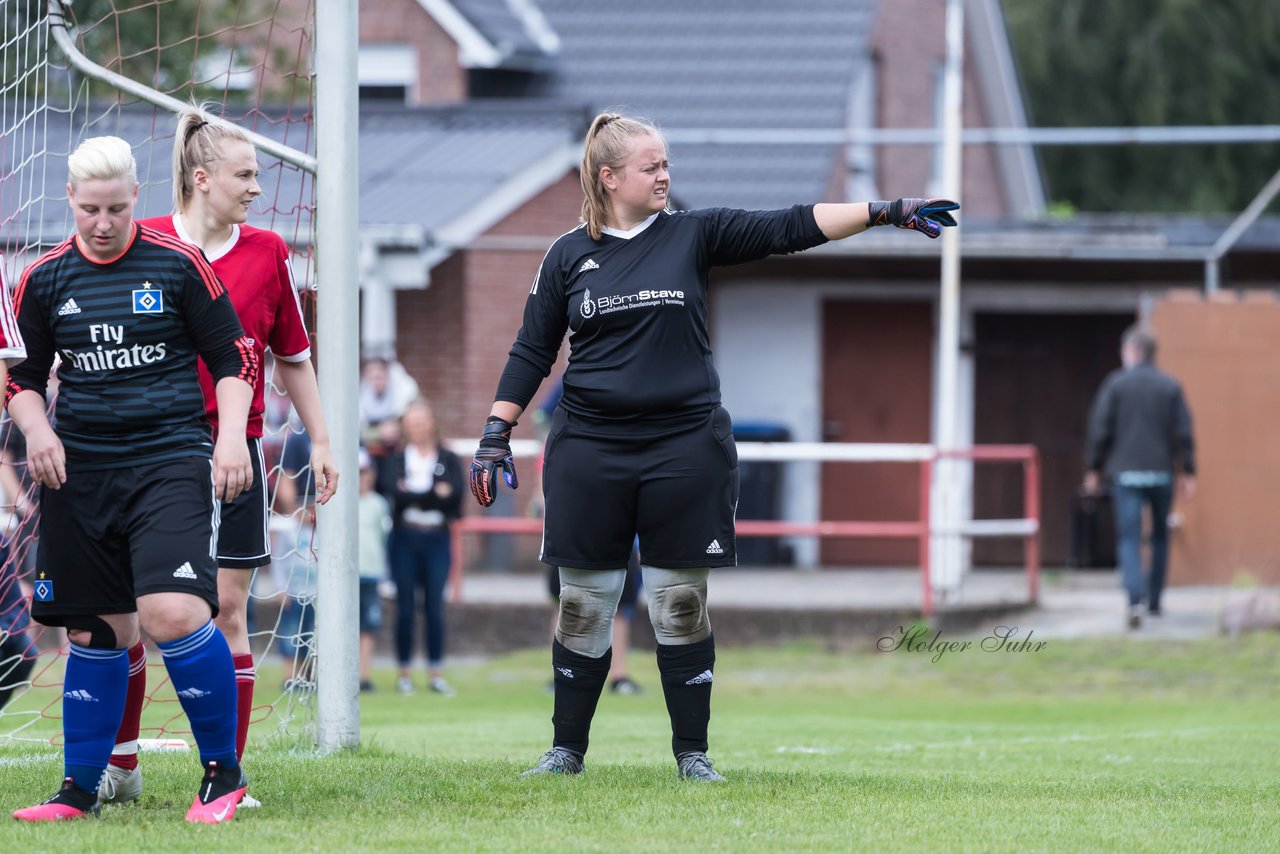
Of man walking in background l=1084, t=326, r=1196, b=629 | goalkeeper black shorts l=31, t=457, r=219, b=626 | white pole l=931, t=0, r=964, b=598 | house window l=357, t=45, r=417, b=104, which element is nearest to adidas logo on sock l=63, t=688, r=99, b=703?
goalkeeper black shorts l=31, t=457, r=219, b=626

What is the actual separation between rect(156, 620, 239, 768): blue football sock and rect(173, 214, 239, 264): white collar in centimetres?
121

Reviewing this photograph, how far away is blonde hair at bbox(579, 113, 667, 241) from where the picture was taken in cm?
571

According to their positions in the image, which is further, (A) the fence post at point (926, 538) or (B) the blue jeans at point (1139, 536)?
(B) the blue jeans at point (1139, 536)

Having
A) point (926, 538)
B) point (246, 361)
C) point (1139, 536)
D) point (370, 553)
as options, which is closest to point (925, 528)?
point (926, 538)

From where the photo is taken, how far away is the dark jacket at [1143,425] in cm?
1381

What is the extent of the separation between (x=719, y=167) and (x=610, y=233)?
14.6 m

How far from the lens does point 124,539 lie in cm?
495

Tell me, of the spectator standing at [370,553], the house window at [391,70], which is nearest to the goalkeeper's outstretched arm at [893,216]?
the spectator standing at [370,553]

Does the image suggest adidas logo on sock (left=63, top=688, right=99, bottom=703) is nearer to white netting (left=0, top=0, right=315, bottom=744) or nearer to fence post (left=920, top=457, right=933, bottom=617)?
white netting (left=0, top=0, right=315, bottom=744)

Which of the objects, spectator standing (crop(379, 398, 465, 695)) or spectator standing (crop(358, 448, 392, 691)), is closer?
spectator standing (crop(358, 448, 392, 691))

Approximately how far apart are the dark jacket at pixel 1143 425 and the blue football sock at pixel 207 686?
10.1 meters

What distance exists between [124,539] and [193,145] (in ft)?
4.19

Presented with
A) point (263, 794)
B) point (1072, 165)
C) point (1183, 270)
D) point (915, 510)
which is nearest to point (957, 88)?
point (1183, 270)

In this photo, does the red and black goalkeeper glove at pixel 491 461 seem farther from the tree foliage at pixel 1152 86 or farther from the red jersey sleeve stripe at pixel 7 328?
the tree foliage at pixel 1152 86
